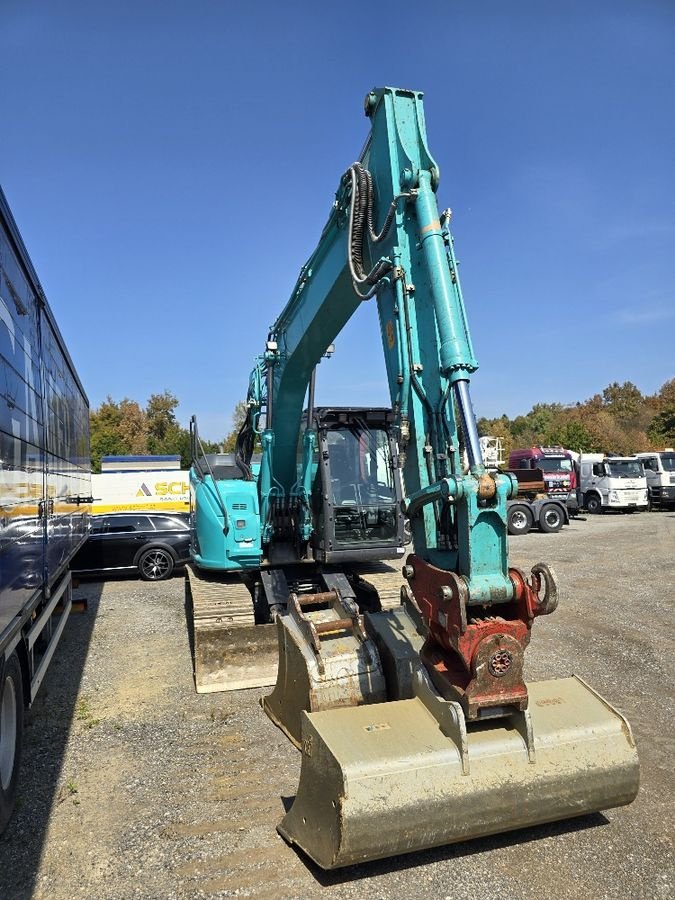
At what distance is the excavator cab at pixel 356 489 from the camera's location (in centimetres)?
725

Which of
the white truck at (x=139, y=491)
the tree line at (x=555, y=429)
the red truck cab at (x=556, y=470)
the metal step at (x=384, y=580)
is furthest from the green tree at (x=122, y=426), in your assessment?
the metal step at (x=384, y=580)

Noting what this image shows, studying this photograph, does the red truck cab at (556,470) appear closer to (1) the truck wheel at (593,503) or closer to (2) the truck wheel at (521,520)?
(1) the truck wheel at (593,503)

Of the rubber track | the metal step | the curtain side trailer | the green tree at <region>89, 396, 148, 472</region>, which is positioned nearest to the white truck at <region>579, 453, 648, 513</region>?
the metal step

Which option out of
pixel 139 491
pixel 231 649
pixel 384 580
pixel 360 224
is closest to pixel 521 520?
pixel 384 580

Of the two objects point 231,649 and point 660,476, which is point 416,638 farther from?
point 660,476

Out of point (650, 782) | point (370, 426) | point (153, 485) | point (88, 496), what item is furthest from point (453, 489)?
point (153, 485)

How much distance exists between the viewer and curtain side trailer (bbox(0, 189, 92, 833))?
379 cm

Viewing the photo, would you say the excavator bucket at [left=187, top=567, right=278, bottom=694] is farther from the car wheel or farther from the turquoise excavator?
the car wheel

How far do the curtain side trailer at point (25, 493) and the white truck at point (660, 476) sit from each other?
84.5 ft

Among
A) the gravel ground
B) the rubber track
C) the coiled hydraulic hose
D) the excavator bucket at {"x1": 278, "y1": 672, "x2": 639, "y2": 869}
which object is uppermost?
the coiled hydraulic hose

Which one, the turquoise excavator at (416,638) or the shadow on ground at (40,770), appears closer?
the turquoise excavator at (416,638)

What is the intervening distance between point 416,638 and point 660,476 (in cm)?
2575

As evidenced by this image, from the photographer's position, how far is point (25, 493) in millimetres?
4449

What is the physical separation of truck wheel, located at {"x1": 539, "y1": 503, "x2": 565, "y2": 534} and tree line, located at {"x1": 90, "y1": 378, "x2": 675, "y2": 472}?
2295 cm
